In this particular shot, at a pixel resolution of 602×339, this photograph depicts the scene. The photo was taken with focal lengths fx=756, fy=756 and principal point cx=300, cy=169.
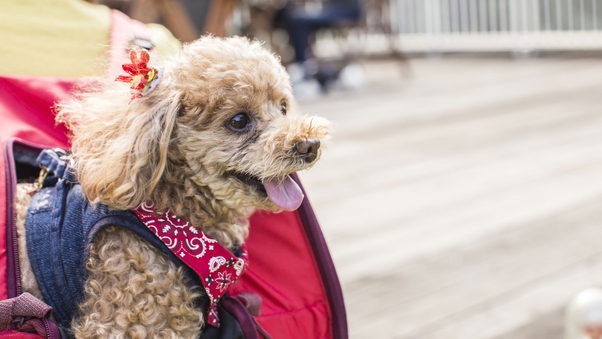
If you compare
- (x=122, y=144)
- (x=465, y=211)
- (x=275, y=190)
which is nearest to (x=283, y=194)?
(x=275, y=190)

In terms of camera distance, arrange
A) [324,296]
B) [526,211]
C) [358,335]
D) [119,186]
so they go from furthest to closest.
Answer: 1. [526,211]
2. [358,335]
3. [324,296]
4. [119,186]

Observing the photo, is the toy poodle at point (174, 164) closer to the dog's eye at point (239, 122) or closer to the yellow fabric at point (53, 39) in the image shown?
the dog's eye at point (239, 122)

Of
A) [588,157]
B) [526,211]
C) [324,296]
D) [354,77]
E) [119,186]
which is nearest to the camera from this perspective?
[119,186]

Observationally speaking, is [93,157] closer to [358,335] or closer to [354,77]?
[358,335]

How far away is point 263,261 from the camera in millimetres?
1366

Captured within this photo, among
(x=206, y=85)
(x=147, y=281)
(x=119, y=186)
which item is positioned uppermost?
(x=206, y=85)

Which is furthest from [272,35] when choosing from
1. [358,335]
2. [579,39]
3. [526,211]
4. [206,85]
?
[206,85]

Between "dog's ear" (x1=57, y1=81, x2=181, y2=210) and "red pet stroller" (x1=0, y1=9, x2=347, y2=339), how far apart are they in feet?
0.52

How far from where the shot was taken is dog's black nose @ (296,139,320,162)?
45.6 inches

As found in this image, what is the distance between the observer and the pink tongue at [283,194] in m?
1.19

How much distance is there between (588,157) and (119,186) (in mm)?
2406

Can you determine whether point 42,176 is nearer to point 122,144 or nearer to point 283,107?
point 122,144

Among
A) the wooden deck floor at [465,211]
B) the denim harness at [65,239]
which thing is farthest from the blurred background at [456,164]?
the denim harness at [65,239]

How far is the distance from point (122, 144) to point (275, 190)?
250mm
